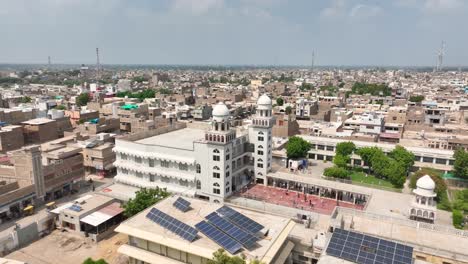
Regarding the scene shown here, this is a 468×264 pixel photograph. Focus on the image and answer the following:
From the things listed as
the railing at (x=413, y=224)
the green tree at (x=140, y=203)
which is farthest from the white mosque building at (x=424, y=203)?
the green tree at (x=140, y=203)

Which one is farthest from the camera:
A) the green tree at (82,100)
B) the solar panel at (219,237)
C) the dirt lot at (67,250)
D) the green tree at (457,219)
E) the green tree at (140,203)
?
the green tree at (82,100)

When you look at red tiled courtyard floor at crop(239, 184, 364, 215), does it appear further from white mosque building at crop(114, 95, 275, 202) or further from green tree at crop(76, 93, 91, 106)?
green tree at crop(76, 93, 91, 106)

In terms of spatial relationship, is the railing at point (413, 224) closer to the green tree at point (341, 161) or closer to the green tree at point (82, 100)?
the green tree at point (341, 161)

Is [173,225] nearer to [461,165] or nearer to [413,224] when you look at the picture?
[413,224]

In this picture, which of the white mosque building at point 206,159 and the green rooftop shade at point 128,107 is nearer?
the white mosque building at point 206,159

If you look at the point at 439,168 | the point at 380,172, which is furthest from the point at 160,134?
the point at 439,168
